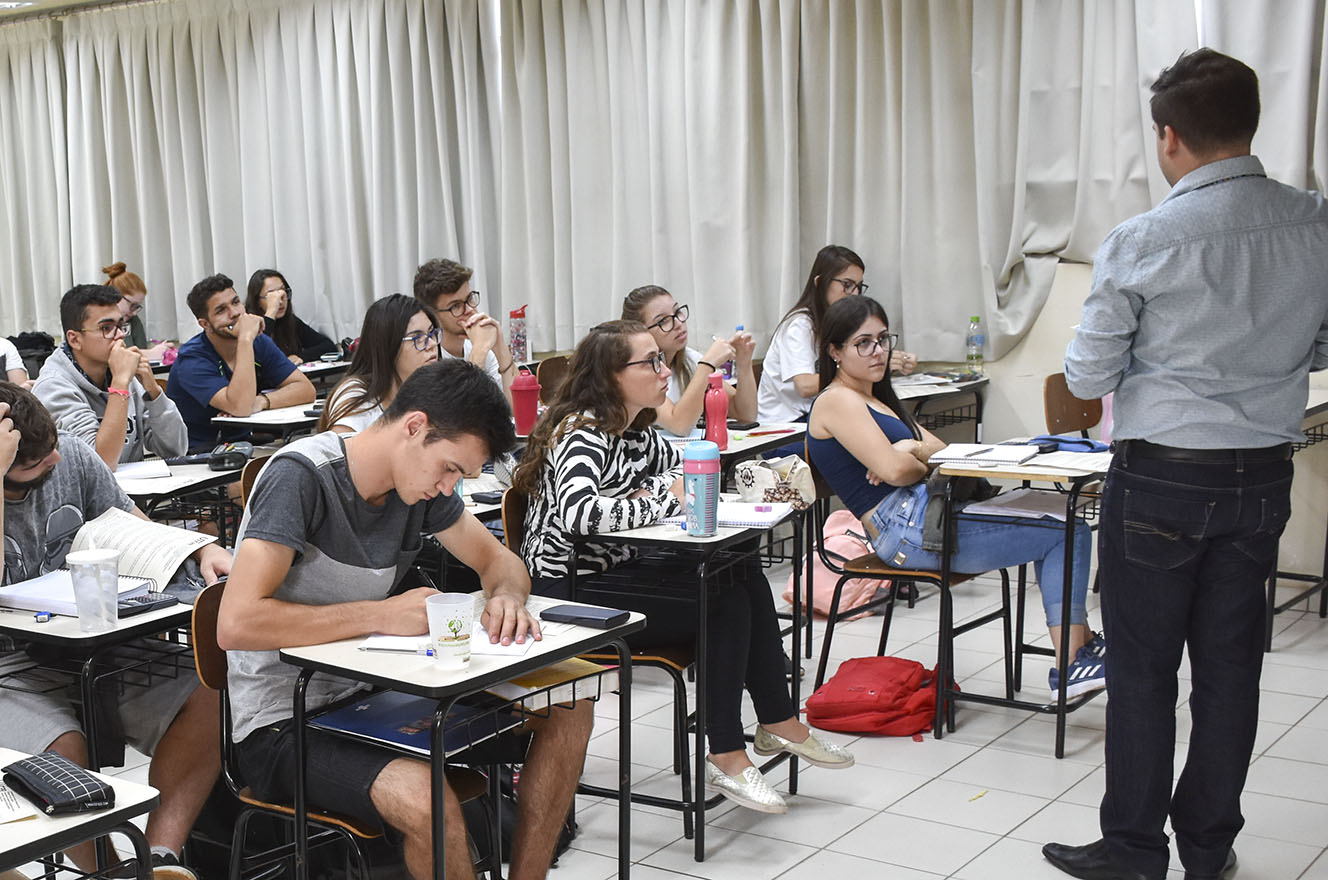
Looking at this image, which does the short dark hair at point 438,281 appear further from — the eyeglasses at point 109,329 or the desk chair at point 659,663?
the desk chair at point 659,663

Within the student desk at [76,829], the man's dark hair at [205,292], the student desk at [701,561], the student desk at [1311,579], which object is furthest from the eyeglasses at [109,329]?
the student desk at [1311,579]

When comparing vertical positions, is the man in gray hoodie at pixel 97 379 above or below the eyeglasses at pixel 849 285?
below

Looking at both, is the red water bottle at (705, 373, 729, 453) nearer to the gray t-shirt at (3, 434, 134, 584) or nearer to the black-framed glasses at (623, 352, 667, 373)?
the black-framed glasses at (623, 352, 667, 373)

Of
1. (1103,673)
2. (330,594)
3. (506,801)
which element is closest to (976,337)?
(1103,673)

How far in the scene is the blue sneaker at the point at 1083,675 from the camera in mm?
3590

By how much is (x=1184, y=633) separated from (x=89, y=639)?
2.04m

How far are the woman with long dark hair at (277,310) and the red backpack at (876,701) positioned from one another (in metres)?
4.05

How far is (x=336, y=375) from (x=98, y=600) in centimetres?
457

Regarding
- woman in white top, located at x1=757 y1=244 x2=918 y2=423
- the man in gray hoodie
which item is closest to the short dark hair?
the man in gray hoodie

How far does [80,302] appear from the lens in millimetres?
4242

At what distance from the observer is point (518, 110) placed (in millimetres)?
6859

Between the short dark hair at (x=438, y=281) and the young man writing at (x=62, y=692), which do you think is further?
the short dark hair at (x=438, y=281)

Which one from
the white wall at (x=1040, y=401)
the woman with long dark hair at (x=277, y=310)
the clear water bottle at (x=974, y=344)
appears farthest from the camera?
the woman with long dark hair at (x=277, y=310)

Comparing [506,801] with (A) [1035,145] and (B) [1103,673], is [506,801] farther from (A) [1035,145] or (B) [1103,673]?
(A) [1035,145]
